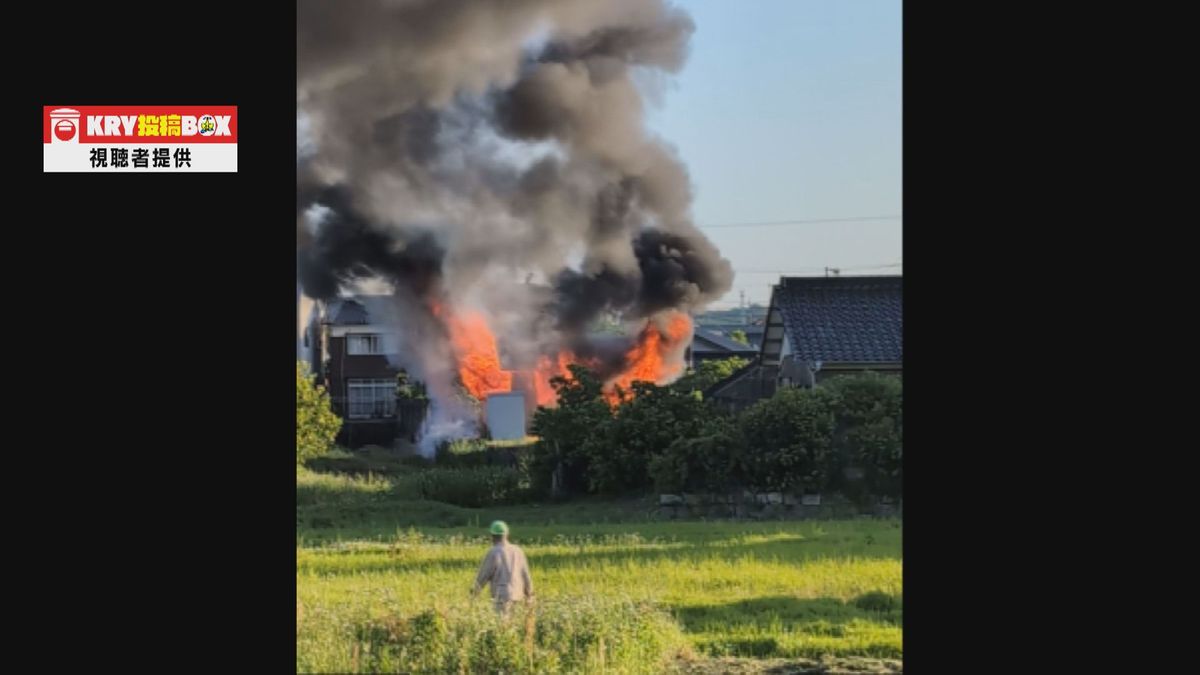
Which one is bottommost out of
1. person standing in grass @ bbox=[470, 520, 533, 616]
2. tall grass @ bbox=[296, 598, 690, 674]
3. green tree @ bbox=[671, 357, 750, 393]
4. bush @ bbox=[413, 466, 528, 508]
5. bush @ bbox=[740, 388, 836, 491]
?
tall grass @ bbox=[296, 598, 690, 674]

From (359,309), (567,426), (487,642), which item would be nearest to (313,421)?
(359,309)

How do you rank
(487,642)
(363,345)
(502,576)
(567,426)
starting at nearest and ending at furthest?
(487,642)
(502,576)
(363,345)
(567,426)

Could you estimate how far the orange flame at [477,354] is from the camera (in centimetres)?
706

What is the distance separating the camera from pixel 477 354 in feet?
23.3

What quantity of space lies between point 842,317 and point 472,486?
2689 millimetres

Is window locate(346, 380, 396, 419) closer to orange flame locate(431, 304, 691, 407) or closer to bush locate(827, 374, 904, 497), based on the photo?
orange flame locate(431, 304, 691, 407)

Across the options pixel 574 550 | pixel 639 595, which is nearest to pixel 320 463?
pixel 574 550

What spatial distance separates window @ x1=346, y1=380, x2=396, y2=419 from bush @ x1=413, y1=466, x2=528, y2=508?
49cm

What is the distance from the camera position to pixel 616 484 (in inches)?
289

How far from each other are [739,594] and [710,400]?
1579 mm

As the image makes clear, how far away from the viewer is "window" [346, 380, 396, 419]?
23.1 feet

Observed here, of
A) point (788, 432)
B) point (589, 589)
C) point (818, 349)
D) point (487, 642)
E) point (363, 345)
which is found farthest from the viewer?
point (818, 349)

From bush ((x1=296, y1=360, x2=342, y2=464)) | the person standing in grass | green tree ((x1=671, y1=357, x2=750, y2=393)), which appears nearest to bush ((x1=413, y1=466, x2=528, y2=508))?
bush ((x1=296, y1=360, x2=342, y2=464))

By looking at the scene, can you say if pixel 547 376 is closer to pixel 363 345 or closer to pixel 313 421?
pixel 363 345
